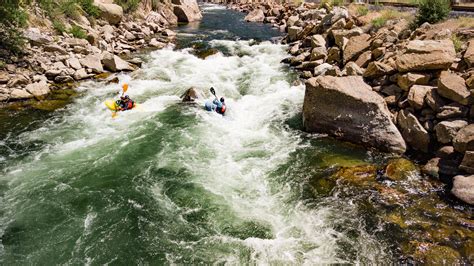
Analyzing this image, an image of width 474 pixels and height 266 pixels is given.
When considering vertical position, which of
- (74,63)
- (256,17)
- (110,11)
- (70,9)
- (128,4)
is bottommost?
(74,63)

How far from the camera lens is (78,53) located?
16.5m

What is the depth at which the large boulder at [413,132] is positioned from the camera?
9.50m

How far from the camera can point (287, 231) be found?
7062 millimetres

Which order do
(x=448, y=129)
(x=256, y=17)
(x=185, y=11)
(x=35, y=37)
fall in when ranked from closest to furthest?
(x=448, y=129) < (x=35, y=37) < (x=185, y=11) < (x=256, y=17)

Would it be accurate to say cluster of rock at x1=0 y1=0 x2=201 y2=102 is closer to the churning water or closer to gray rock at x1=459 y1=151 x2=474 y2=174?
the churning water

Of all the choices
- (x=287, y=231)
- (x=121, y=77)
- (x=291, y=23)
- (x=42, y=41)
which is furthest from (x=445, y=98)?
(x=291, y=23)

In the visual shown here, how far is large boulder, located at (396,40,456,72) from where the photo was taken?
33.3 ft

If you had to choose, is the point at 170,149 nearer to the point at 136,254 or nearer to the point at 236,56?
the point at 136,254

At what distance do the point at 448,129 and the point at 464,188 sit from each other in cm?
191

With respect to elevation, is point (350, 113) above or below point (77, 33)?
below

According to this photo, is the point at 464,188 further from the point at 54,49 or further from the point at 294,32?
the point at 54,49

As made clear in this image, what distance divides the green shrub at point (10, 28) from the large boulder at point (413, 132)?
15531 mm

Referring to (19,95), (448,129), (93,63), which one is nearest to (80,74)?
(93,63)

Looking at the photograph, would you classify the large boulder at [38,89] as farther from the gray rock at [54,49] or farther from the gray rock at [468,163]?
the gray rock at [468,163]
